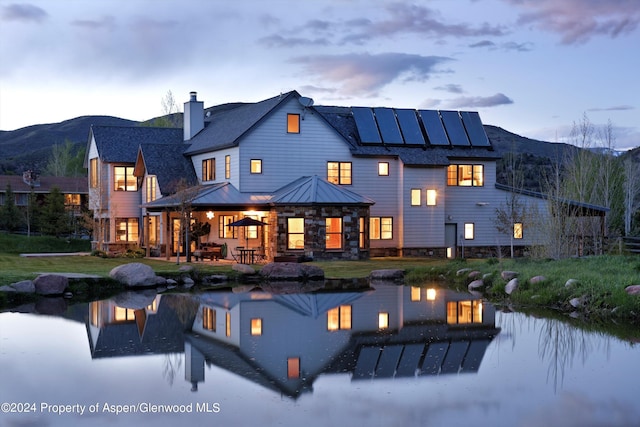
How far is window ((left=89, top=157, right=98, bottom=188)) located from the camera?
4143cm

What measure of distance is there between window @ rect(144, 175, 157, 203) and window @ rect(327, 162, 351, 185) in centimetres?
853

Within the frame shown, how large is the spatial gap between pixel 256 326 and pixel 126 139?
25427 mm

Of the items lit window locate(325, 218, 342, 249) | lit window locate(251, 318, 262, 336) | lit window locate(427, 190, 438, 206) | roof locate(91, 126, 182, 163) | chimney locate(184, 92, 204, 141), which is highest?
chimney locate(184, 92, 204, 141)

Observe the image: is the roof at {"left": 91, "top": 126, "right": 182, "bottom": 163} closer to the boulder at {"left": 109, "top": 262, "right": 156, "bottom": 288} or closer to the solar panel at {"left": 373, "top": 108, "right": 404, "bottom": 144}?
the solar panel at {"left": 373, "top": 108, "right": 404, "bottom": 144}

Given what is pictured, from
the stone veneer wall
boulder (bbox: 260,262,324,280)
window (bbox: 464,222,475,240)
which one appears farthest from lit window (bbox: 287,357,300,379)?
window (bbox: 464,222,475,240)

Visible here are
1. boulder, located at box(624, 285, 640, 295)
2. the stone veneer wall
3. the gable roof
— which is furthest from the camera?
the gable roof

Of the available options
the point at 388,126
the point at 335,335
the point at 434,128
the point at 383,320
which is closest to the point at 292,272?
the point at 383,320

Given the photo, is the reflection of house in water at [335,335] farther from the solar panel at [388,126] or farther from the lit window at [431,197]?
the solar panel at [388,126]

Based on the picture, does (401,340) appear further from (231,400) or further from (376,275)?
(376,275)

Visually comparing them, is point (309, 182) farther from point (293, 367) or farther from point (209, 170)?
point (293, 367)

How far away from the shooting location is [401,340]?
1683cm

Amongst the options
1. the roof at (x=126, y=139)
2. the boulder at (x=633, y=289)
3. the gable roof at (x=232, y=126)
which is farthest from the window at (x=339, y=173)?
the boulder at (x=633, y=289)

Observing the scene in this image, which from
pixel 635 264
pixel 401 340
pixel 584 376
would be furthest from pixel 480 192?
pixel 584 376

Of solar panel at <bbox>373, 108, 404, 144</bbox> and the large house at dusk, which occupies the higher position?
solar panel at <bbox>373, 108, 404, 144</bbox>
